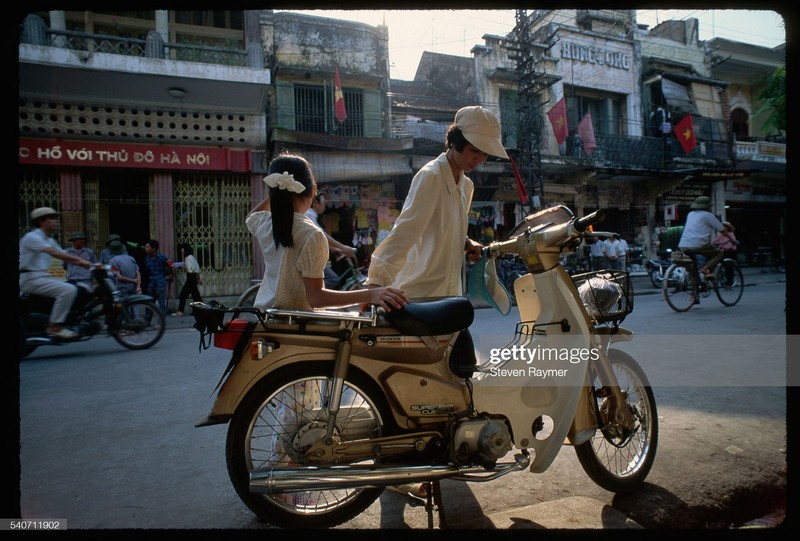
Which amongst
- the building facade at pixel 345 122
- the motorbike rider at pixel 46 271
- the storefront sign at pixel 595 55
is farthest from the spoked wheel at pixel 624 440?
the storefront sign at pixel 595 55

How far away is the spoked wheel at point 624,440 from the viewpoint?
2.09 m

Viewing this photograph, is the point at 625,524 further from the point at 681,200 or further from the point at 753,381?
the point at 681,200

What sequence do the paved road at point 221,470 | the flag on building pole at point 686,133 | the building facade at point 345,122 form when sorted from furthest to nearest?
the flag on building pole at point 686,133 < the building facade at point 345,122 < the paved road at point 221,470

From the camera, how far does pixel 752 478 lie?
7.47ft

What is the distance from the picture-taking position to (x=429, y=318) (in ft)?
6.00

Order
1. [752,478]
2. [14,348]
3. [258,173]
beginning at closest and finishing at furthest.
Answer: [14,348] < [752,478] < [258,173]

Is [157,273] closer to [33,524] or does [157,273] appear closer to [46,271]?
[46,271]

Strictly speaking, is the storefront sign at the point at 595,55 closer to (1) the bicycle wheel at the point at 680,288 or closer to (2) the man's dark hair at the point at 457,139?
(1) the bicycle wheel at the point at 680,288

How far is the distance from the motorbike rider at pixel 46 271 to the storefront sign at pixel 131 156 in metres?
5.47

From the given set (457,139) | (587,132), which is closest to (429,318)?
(457,139)

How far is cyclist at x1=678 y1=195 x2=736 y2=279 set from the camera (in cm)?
716

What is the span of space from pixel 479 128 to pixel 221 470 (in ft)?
6.77

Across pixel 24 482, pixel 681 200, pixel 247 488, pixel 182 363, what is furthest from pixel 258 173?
pixel 681 200

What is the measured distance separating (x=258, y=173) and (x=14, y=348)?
10.1 meters
